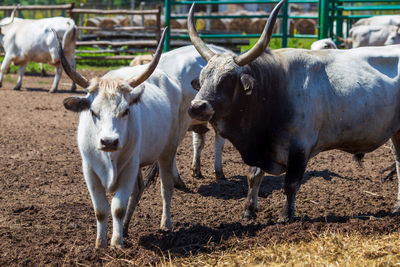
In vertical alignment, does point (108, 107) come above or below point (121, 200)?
above

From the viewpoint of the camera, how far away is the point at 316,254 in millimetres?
4363

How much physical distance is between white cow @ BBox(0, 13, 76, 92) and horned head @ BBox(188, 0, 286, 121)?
9.40 m

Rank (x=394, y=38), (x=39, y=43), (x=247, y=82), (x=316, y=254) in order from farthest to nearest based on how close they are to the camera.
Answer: (x=39, y=43), (x=394, y=38), (x=247, y=82), (x=316, y=254)

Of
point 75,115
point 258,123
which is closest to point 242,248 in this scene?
point 258,123

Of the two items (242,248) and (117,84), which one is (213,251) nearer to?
(242,248)

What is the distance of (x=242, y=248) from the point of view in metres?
4.70

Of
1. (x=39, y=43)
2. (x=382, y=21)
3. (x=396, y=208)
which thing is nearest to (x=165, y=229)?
(x=396, y=208)

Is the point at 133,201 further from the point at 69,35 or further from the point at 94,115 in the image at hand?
the point at 69,35

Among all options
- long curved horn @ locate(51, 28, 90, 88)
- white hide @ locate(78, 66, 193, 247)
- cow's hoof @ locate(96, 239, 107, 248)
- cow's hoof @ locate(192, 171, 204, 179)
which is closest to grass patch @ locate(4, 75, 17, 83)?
cow's hoof @ locate(192, 171, 204, 179)

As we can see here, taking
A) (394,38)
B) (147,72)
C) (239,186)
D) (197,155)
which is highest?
(147,72)

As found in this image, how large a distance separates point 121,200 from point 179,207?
1.67m

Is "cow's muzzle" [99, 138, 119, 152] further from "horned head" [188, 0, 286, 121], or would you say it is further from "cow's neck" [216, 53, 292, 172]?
"cow's neck" [216, 53, 292, 172]

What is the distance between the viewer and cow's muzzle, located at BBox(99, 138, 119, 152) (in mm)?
4199

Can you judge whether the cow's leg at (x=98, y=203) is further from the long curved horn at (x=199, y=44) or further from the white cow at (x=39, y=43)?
the white cow at (x=39, y=43)
